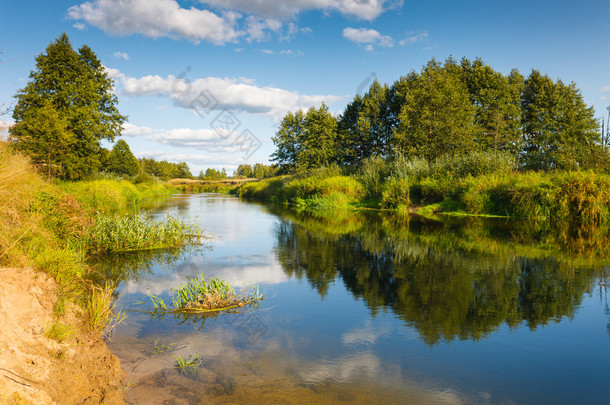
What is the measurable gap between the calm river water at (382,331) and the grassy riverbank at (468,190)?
858 centimetres

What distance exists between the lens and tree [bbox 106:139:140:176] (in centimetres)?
5912

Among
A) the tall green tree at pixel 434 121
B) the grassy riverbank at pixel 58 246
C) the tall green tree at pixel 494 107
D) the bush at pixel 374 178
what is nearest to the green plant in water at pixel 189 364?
the grassy riverbank at pixel 58 246

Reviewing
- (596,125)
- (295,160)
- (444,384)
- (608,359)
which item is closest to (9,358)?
(444,384)

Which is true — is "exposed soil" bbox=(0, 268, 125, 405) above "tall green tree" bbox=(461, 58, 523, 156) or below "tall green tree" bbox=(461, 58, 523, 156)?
below

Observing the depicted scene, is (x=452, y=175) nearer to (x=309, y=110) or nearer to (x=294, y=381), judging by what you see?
(x=294, y=381)

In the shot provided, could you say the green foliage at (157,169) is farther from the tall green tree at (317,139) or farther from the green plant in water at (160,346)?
the green plant in water at (160,346)

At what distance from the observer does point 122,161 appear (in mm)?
62281

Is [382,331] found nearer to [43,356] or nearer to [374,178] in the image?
[43,356]

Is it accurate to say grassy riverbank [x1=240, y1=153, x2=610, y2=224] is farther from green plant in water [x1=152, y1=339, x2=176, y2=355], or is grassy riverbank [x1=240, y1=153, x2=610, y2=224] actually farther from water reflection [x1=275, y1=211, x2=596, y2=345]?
green plant in water [x1=152, y1=339, x2=176, y2=355]

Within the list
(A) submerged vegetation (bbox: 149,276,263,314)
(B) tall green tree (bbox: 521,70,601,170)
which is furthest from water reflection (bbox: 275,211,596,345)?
(B) tall green tree (bbox: 521,70,601,170)

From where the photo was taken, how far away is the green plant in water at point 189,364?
4.45 meters

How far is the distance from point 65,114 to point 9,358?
3123 centimetres

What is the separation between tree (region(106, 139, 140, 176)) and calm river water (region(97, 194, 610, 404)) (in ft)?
180

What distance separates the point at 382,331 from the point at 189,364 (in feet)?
9.56
